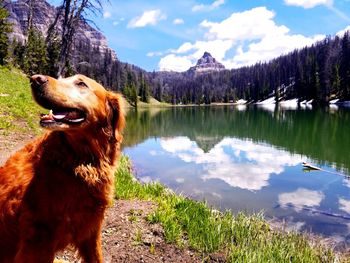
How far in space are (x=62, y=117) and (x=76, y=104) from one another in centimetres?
23

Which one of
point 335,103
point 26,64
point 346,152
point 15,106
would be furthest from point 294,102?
point 15,106

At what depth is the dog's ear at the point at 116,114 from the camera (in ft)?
14.0

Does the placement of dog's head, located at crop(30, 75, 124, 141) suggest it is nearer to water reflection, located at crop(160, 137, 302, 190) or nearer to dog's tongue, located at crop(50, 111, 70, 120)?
dog's tongue, located at crop(50, 111, 70, 120)

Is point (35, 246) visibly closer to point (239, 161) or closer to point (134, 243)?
point (134, 243)

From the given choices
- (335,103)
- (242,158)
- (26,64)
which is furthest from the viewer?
(335,103)

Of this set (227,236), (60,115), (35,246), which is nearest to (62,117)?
(60,115)

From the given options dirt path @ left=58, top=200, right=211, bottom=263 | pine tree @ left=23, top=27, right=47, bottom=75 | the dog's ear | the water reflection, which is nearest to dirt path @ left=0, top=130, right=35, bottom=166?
dirt path @ left=58, top=200, right=211, bottom=263

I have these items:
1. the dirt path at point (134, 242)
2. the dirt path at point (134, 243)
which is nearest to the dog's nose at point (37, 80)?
the dirt path at point (134, 242)

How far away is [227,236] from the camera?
7.15m

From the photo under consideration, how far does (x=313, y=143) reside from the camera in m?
30.4

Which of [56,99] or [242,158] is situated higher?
[56,99]

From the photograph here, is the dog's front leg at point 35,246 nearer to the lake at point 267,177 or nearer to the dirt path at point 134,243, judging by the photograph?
the dirt path at point 134,243

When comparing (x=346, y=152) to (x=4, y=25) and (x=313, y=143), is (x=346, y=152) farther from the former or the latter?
(x=4, y=25)

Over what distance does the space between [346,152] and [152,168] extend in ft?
45.4
